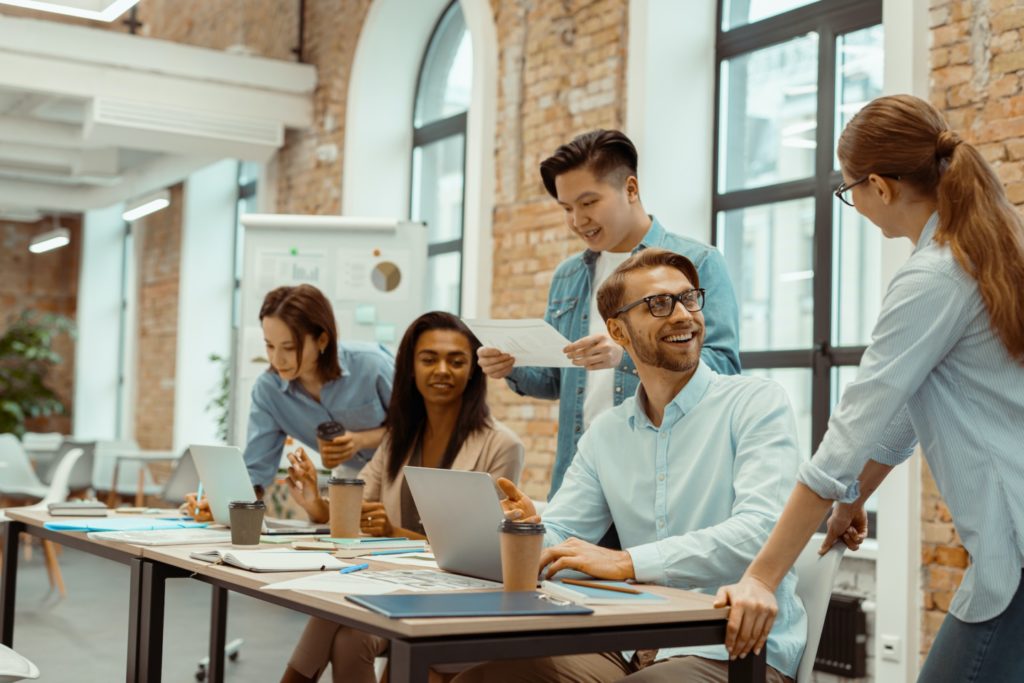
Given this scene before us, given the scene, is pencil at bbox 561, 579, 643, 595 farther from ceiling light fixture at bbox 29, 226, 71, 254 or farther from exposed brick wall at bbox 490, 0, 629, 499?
ceiling light fixture at bbox 29, 226, 71, 254

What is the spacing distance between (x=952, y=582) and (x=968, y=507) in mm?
2326

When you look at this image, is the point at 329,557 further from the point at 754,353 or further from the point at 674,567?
the point at 754,353

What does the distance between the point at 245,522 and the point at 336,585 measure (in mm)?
720

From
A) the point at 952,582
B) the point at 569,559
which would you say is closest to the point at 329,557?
the point at 569,559

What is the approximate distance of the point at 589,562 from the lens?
1.98 m

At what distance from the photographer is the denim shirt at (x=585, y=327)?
2.79 metres

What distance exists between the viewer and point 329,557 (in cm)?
226

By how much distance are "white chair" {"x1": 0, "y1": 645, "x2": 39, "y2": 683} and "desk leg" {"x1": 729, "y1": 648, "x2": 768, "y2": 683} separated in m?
1.50

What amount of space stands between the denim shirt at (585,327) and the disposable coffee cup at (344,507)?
0.58 metres

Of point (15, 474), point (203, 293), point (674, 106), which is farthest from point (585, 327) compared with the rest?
point (203, 293)

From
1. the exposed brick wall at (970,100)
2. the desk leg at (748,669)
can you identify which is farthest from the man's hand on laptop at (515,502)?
the exposed brick wall at (970,100)

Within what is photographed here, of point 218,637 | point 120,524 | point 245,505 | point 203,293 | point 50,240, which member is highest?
point 50,240

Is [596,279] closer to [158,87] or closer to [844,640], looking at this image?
[844,640]

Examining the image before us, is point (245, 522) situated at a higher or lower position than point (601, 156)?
lower
